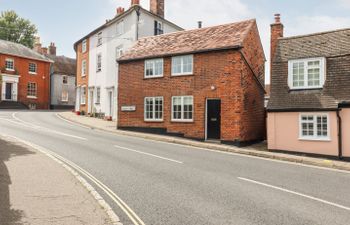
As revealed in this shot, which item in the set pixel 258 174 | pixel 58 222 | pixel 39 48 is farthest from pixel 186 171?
pixel 39 48

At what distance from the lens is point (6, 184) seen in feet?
25.0

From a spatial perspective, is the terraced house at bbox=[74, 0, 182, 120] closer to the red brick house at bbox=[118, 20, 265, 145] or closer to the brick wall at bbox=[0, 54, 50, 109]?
the red brick house at bbox=[118, 20, 265, 145]

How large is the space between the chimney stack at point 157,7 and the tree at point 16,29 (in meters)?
39.5

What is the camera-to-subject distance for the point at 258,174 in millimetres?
10250

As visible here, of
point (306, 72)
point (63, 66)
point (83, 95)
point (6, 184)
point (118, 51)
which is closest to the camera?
point (6, 184)

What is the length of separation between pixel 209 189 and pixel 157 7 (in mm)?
27870

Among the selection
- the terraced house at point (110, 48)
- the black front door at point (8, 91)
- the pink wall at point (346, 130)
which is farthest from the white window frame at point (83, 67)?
the pink wall at point (346, 130)

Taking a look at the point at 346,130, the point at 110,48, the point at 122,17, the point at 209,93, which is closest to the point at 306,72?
the point at 346,130

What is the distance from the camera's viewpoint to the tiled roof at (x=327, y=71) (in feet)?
53.1

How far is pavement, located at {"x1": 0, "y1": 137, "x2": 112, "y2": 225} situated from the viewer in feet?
18.4

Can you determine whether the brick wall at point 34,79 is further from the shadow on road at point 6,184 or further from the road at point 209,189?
the road at point 209,189

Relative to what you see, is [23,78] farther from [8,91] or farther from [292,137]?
[292,137]

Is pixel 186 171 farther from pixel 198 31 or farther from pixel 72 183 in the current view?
pixel 198 31

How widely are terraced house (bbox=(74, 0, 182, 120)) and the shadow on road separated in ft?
59.0
